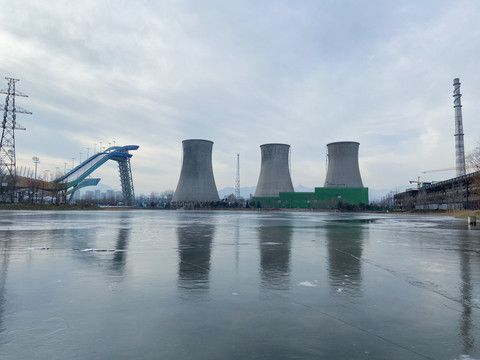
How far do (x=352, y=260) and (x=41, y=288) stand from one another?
18.7ft

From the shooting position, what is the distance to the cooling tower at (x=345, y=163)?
51.2 metres

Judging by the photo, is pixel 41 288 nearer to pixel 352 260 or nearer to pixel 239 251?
pixel 239 251

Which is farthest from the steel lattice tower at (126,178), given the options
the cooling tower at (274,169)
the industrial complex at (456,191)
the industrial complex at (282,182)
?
the industrial complex at (456,191)

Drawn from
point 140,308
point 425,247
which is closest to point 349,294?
point 140,308

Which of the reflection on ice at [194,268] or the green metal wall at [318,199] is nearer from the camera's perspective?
the reflection on ice at [194,268]

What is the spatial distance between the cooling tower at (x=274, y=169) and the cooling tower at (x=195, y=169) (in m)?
9.73

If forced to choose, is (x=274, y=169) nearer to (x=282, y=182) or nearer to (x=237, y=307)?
(x=282, y=182)

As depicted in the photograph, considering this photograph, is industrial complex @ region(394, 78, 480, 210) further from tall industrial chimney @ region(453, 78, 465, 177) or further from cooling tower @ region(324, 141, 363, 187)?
cooling tower @ region(324, 141, 363, 187)

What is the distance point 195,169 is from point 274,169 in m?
13.6

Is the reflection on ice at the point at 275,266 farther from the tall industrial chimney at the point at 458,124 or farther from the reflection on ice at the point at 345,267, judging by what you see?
the tall industrial chimney at the point at 458,124

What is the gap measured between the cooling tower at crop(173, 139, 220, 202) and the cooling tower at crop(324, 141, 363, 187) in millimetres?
20412

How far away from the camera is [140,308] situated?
144 inches

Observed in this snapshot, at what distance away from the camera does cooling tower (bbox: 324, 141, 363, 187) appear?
5122cm

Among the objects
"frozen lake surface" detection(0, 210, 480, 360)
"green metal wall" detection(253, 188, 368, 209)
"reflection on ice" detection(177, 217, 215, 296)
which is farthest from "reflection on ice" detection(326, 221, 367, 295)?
"green metal wall" detection(253, 188, 368, 209)
